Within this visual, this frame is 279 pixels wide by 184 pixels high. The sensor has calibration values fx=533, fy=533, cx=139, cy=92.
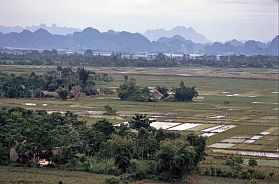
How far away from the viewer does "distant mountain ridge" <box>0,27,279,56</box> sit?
167 meters

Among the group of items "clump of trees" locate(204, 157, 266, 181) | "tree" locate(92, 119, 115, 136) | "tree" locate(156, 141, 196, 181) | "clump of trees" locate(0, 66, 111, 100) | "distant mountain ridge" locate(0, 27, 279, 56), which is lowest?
"clump of trees" locate(204, 157, 266, 181)

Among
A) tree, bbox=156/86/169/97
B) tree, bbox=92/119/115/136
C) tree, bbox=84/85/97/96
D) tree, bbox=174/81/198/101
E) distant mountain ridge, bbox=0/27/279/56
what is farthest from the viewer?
distant mountain ridge, bbox=0/27/279/56

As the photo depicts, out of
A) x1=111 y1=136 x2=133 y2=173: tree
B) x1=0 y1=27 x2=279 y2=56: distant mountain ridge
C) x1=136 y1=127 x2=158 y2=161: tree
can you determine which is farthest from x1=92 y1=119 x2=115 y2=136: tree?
x1=0 y1=27 x2=279 y2=56: distant mountain ridge

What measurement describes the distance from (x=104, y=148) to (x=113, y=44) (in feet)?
547

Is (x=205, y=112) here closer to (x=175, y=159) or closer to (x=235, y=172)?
(x=235, y=172)

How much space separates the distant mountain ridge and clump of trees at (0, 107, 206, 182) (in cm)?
14101

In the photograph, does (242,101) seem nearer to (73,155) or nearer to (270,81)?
(270,81)

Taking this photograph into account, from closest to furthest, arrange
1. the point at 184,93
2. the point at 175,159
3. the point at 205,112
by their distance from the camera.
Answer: the point at 175,159, the point at 205,112, the point at 184,93

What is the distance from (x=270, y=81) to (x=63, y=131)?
41.7 meters

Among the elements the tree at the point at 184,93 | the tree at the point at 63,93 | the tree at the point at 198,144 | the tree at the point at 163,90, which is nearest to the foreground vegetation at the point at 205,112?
the tree at the point at 198,144

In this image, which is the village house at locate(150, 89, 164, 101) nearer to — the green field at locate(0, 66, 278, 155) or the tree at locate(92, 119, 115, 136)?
the green field at locate(0, 66, 278, 155)

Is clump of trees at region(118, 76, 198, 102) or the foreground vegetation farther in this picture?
clump of trees at region(118, 76, 198, 102)

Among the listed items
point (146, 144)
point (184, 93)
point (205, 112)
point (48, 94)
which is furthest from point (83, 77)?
point (146, 144)

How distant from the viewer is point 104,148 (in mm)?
18281
